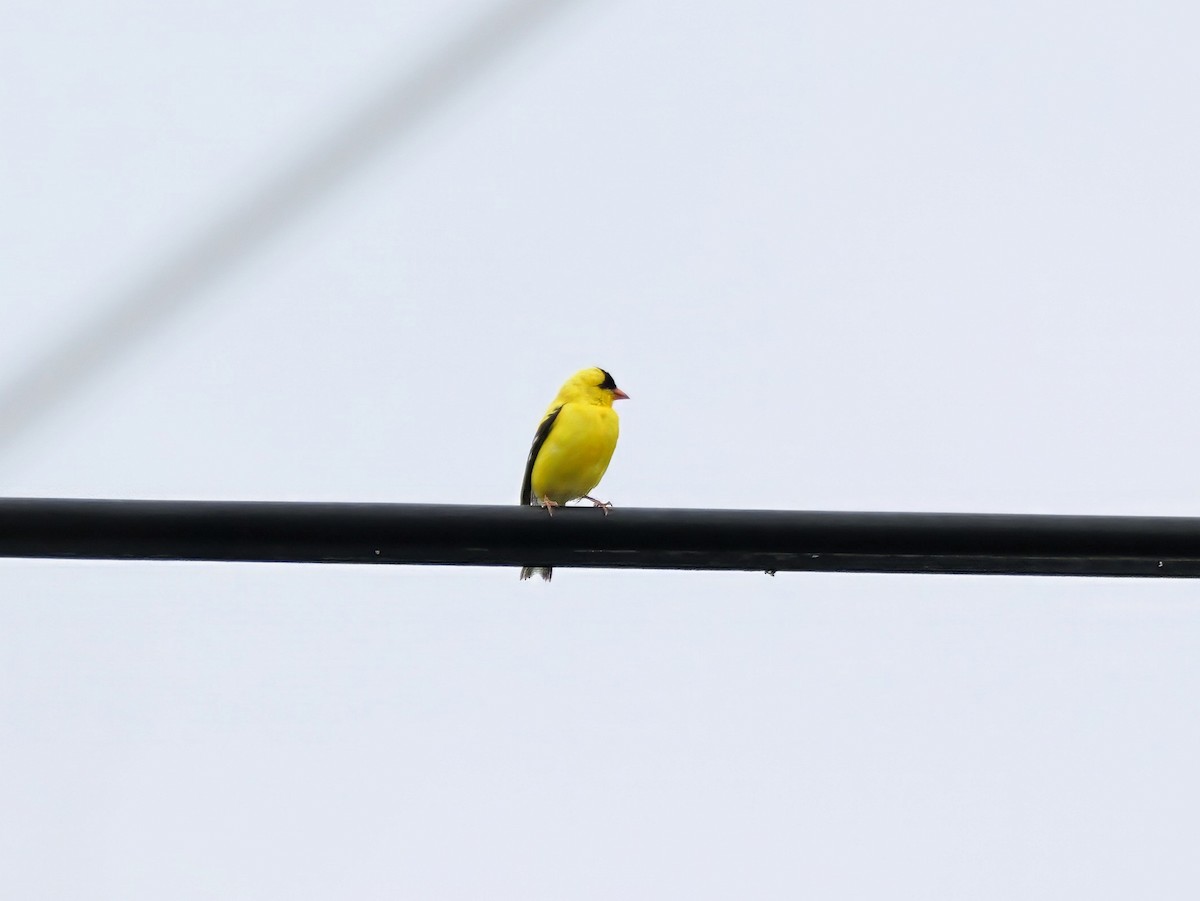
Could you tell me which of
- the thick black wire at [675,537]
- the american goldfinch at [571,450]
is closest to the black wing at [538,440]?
the american goldfinch at [571,450]

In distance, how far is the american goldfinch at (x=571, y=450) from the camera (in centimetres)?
543

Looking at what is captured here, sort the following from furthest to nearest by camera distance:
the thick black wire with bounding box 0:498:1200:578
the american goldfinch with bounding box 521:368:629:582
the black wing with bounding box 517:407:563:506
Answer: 1. the black wing with bounding box 517:407:563:506
2. the american goldfinch with bounding box 521:368:629:582
3. the thick black wire with bounding box 0:498:1200:578

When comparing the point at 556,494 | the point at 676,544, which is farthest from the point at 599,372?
the point at 676,544

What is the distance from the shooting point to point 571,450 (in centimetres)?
542

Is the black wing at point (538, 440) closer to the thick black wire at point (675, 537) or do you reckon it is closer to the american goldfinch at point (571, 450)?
the american goldfinch at point (571, 450)

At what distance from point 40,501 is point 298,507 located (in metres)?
0.45

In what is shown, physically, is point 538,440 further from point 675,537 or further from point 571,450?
point 675,537

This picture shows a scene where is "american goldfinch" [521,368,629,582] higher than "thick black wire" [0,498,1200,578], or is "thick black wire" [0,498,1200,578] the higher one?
"american goldfinch" [521,368,629,582]

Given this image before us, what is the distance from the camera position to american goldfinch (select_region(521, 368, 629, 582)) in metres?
5.43

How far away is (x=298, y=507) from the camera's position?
2373mm

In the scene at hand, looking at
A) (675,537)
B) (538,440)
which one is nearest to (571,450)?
(538,440)

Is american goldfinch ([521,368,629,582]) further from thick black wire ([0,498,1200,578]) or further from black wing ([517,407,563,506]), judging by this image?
thick black wire ([0,498,1200,578])

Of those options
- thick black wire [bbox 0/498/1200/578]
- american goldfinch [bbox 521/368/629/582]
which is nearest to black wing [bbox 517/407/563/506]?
Result: american goldfinch [bbox 521/368/629/582]

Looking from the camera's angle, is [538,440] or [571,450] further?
[538,440]
